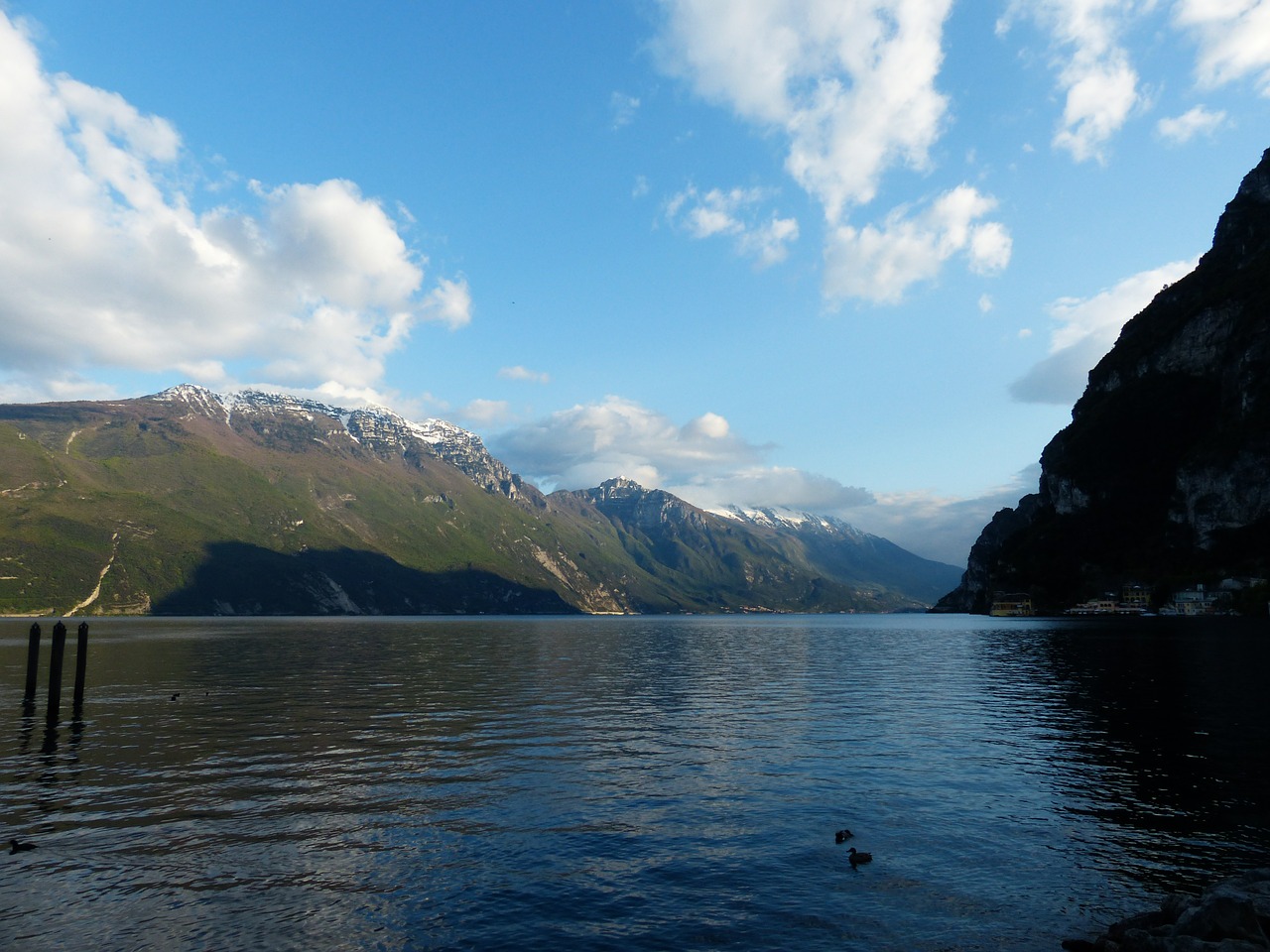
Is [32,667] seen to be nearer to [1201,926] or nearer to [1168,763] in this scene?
[1201,926]

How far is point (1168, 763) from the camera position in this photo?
128 feet

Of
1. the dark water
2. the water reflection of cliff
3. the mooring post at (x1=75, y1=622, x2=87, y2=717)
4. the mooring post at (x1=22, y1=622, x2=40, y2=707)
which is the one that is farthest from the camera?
the mooring post at (x1=22, y1=622, x2=40, y2=707)

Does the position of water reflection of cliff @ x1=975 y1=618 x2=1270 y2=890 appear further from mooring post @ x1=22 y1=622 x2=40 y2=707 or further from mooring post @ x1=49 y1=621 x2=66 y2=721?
mooring post @ x1=22 y1=622 x2=40 y2=707

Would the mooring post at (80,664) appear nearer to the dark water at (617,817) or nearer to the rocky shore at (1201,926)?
the dark water at (617,817)

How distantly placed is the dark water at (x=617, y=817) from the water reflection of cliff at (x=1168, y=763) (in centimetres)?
20

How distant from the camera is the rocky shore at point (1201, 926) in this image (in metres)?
17.5

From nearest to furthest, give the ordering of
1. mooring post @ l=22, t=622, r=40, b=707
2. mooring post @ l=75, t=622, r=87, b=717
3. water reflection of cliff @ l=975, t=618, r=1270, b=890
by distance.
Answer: water reflection of cliff @ l=975, t=618, r=1270, b=890 → mooring post @ l=75, t=622, r=87, b=717 → mooring post @ l=22, t=622, r=40, b=707

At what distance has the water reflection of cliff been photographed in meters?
26.2

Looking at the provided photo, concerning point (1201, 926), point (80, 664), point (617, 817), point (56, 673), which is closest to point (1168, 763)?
point (1201, 926)

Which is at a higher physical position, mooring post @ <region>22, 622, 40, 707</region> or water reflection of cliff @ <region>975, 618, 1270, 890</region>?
mooring post @ <region>22, 622, 40, 707</region>

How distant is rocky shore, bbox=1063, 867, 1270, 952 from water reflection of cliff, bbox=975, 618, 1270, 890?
3.92 metres

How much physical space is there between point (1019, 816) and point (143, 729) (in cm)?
5227

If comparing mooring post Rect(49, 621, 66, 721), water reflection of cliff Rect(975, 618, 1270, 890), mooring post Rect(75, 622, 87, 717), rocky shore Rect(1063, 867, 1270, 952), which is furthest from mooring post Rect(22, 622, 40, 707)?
water reflection of cliff Rect(975, 618, 1270, 890)

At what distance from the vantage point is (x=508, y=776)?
36.4 metres
